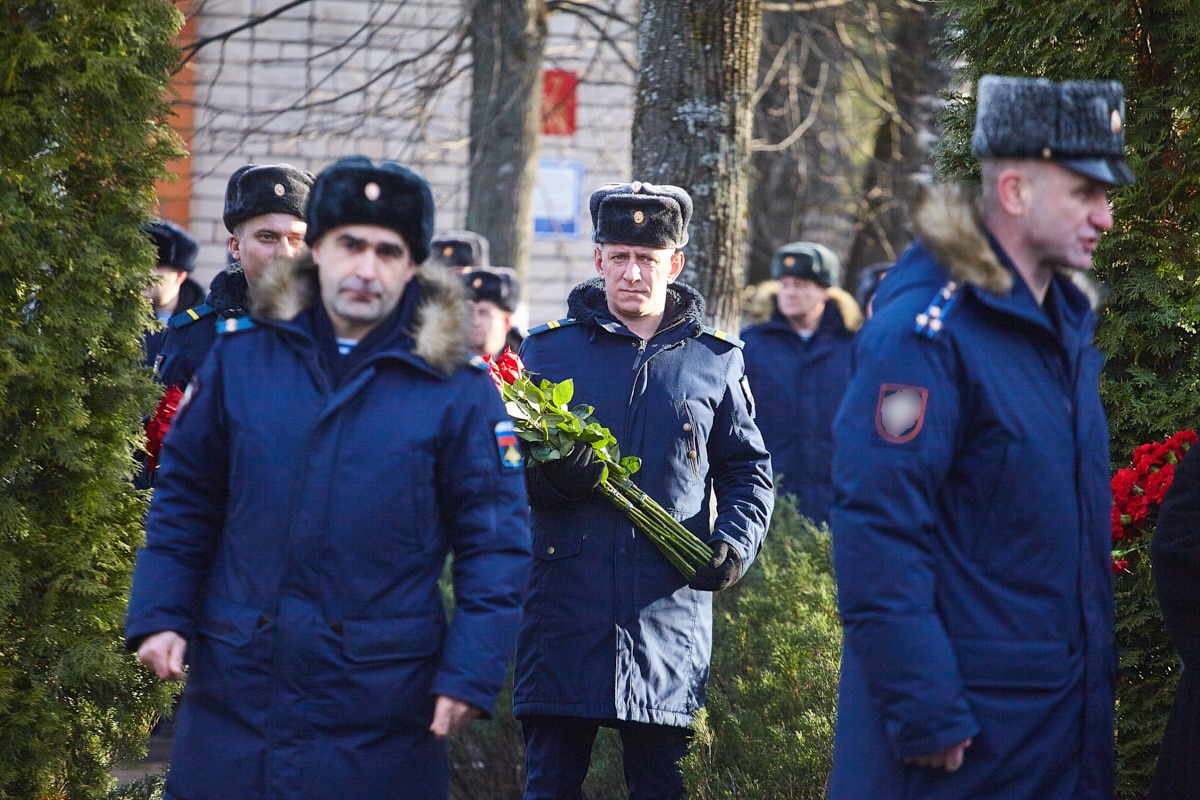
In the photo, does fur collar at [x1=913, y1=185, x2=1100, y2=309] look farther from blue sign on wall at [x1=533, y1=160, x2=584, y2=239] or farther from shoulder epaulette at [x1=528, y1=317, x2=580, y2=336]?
blue sign on wall at [x1=533, y1=160, x2=584, y2=239]

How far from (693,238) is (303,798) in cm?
381

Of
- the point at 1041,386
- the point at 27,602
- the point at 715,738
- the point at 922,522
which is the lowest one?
the point at 715,738

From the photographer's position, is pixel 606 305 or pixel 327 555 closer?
pixel 327 555

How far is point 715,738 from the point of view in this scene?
4703 mm

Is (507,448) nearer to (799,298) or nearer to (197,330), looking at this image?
(197,330)

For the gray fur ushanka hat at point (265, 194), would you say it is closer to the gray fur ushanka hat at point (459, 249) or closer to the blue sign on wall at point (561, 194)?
the gray fur ushanka hat at point (459, 249)

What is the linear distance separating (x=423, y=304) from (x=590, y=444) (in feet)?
3.72

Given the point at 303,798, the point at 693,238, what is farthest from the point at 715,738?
the point at 693,238

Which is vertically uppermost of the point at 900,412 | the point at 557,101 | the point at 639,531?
the point at 557,101

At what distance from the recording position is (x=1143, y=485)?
4.10 metres

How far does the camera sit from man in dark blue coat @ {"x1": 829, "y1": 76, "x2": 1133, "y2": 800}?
2812mm

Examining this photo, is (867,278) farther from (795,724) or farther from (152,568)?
(152,568)

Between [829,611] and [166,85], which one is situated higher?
[166,85]

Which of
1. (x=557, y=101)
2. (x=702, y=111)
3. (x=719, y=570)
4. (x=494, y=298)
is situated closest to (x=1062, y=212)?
(x=719, y=570)
